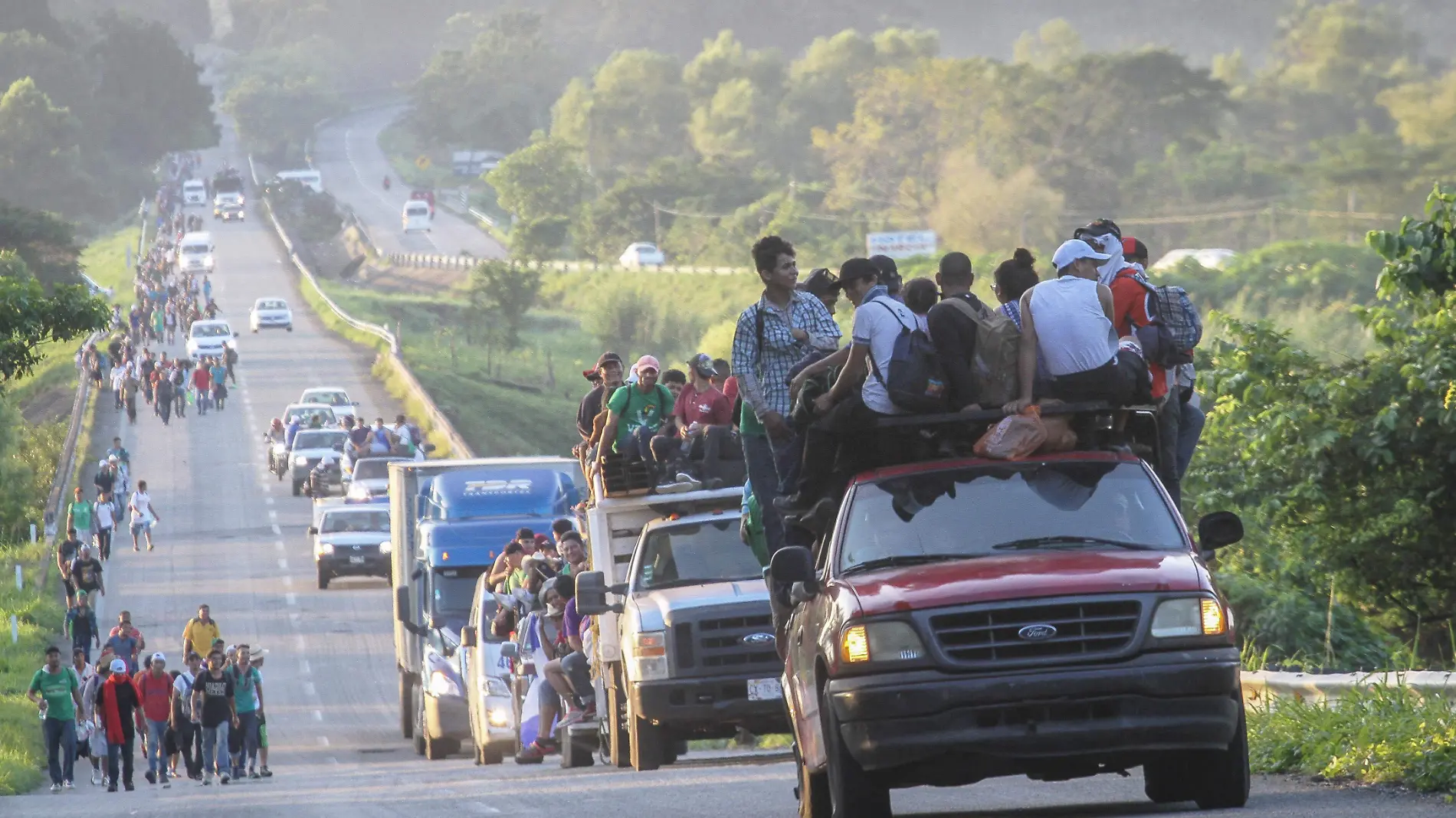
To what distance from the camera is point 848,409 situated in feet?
35.0

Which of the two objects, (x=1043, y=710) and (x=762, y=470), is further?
(x=762, y=470)

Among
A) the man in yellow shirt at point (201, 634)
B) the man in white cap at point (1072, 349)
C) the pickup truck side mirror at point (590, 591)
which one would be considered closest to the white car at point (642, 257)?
the man in yellow shirt at point (201, 634)

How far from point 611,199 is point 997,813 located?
389 ft

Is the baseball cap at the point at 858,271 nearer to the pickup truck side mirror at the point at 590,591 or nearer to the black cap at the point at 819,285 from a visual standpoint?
the black cap at the point at 819,285

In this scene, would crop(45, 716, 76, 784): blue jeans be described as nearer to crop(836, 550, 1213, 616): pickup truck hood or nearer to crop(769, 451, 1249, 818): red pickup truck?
crop(769, 451, 1249, 818): red pickup truck

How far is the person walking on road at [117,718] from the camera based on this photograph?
22781 millimetres

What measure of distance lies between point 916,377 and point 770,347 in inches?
76.1

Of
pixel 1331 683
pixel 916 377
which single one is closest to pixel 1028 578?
pixel 916 377

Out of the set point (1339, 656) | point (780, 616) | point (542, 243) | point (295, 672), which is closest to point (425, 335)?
point (542, 243)

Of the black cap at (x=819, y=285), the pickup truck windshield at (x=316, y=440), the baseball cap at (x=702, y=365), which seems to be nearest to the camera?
the black cap at (x=819, y=285)

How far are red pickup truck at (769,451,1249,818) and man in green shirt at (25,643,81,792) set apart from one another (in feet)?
48.0

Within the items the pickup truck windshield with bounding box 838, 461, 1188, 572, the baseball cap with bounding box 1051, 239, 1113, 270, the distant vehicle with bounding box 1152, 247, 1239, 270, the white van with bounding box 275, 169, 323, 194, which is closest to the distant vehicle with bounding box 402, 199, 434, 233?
the white van with bounding box 275, 169, 323, 194

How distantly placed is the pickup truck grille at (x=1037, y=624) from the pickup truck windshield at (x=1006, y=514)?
58 cm

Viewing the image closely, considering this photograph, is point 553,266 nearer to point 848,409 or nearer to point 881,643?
point 848,409
